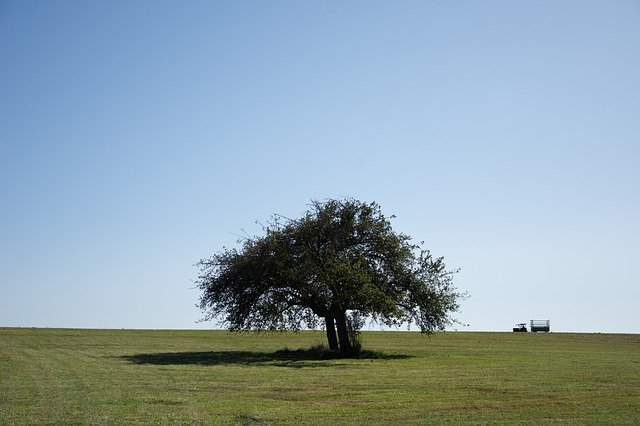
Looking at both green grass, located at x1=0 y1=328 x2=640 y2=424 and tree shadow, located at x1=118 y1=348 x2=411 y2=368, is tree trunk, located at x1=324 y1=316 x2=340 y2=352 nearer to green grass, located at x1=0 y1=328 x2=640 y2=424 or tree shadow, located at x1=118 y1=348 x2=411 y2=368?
tree shadow, located at x1=118 y1=348 x2=411 y2=368

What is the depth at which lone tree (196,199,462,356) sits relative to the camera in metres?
46.6

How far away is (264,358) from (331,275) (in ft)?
21.9

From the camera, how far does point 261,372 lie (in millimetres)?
34188

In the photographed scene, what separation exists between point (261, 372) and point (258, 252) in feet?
47.9

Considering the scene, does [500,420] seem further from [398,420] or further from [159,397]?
[159,397]

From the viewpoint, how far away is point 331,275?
45.8m

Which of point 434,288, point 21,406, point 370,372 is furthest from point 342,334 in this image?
point 21,406

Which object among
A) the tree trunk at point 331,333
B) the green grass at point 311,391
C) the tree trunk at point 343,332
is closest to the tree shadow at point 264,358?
the green grass at point 311,391

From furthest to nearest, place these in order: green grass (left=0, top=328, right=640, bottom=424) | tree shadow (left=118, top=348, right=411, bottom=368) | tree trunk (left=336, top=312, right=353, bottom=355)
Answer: tree trunk (left=336, top=312, right=353, bottom=355), tree shadow (left=118, top=348, right=411, bottom=368), green grass (left=0, top=328, right=640, bottom=424)

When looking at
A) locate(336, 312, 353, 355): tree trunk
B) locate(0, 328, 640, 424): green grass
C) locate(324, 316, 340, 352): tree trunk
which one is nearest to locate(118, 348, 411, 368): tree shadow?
locate(0, 328, 640, 424): green grass

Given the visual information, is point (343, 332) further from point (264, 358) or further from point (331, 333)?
point (264, 358)

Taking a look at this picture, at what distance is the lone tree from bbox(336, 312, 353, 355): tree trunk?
0.07 metres

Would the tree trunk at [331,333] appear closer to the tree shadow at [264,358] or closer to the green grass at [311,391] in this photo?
the tree shadow at [264,358]

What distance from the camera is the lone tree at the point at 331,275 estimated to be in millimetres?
46594
